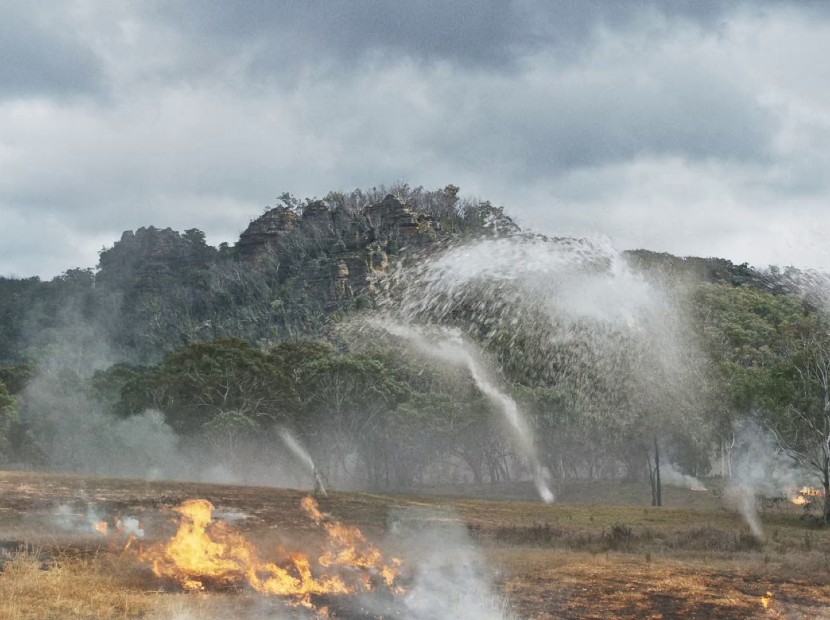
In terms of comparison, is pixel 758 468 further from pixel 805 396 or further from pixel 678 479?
pixel 805 396

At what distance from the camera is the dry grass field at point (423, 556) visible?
23.0 m

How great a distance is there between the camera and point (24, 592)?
2294 centimetres

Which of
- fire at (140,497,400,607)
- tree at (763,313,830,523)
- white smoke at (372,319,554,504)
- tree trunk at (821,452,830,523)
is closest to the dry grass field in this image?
fire at (140,497,400,607)

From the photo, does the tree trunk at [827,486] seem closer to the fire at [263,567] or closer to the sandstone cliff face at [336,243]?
the fire at [263,567]

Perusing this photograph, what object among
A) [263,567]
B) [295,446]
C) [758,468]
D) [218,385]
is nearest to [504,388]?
[295,446]

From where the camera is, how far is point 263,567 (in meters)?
28.2

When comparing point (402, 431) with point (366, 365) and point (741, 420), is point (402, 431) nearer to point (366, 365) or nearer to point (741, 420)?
point (366, 365)

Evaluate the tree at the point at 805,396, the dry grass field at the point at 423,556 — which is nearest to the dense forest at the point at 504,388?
the tree at the point at 805,396

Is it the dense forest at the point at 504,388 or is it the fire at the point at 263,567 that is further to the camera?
the dense forest at the point at 504,388

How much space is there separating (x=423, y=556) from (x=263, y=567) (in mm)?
7257

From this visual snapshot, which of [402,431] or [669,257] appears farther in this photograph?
[669,257]

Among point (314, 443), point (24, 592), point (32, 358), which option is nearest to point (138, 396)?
point (314, 443)

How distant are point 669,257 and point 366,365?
144ft

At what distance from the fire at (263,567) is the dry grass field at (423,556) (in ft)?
2.09
